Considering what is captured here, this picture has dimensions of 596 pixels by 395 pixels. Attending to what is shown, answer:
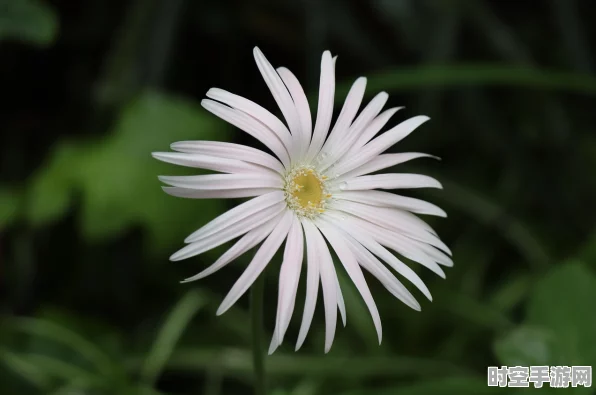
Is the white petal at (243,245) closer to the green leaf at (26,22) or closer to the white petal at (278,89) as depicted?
the white petal at (278,89)

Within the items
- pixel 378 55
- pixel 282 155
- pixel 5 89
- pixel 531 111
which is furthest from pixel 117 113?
pixel 531 111

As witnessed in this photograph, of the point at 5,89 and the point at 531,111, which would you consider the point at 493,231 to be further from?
the point at 5,89

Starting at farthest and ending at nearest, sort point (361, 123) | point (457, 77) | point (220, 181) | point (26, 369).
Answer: point (457, 77)
point (26, 369)
point (361, 123)
point (220, 181)

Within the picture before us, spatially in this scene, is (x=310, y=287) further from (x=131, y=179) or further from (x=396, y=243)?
(x=131, y=179)

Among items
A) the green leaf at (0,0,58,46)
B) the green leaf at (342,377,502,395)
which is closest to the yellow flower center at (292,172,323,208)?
the green leaf at (342,377,502,395)

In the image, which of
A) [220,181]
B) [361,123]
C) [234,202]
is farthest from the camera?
[234,202]

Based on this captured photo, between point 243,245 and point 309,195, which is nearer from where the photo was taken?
point 243,245

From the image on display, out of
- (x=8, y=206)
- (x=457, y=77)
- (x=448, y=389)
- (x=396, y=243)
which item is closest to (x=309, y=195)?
(x=396, y=243)
